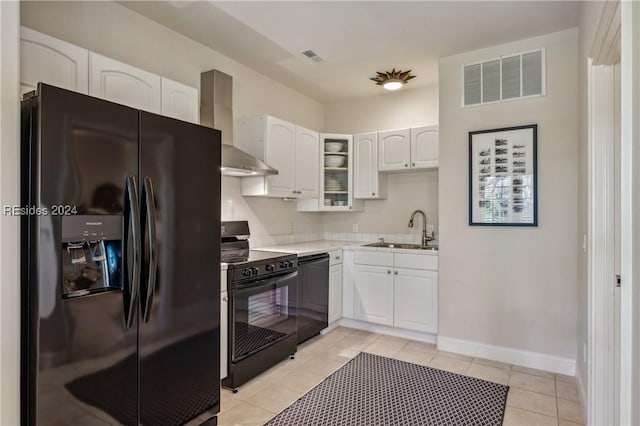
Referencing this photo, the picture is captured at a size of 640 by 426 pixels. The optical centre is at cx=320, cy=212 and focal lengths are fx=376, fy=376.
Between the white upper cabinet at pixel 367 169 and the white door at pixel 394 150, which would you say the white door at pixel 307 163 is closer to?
the white upper cabinet at pixel 367 169

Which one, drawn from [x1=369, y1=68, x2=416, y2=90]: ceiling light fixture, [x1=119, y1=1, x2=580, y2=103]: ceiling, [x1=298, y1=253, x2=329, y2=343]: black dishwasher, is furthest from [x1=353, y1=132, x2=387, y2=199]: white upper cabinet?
[x1=298, y1=253, x2=329, y2=343]: black dishwasher

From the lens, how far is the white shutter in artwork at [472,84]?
3.39m

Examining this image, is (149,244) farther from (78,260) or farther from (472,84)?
(472,84)

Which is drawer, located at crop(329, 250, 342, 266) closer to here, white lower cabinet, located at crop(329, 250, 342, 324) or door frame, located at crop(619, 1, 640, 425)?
white lower cabinet, located at crop(329, 250, 342, 324)

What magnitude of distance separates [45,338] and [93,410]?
1.39 feet

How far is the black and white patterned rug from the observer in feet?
7.71

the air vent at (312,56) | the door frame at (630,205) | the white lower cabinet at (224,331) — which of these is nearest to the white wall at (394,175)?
the air vent at (312,56)

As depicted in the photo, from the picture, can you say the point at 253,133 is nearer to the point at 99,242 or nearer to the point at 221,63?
the point at 221,63

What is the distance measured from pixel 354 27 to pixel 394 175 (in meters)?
1.97

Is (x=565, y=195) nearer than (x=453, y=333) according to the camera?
Yes

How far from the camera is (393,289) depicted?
12.6ft

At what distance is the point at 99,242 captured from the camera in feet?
5.72

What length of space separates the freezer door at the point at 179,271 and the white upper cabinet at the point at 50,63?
1.77 ft

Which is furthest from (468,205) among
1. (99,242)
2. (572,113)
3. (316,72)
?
(99,242)
